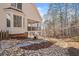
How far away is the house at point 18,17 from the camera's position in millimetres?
1956

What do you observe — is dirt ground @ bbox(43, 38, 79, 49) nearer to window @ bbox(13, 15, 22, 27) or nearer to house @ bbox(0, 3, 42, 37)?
house @ bbox(0, 3, 42, 37)

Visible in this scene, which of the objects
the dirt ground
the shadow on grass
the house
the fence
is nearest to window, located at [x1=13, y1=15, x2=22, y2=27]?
the house

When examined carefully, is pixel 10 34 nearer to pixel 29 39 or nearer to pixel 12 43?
pixel 12 43

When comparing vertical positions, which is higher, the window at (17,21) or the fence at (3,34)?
the window at (17,21)

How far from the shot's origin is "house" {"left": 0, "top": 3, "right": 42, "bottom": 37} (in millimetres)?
1956

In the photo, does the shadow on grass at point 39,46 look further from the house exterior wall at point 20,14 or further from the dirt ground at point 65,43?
the house exterior wall at point 20,14

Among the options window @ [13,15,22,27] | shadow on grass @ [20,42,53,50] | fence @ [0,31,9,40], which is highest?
window @ [13,15,22,27]

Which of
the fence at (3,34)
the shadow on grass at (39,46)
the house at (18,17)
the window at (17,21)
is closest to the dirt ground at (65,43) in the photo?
the shadow on grass at (39,46)

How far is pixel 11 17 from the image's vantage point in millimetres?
1971

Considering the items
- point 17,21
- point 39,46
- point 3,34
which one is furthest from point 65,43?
point 3,34

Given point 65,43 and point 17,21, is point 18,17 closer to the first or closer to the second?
point 17,21

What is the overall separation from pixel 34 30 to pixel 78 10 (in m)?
0.62

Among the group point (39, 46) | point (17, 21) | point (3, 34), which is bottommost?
point (39, 46)

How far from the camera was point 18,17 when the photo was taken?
6.44 ft
